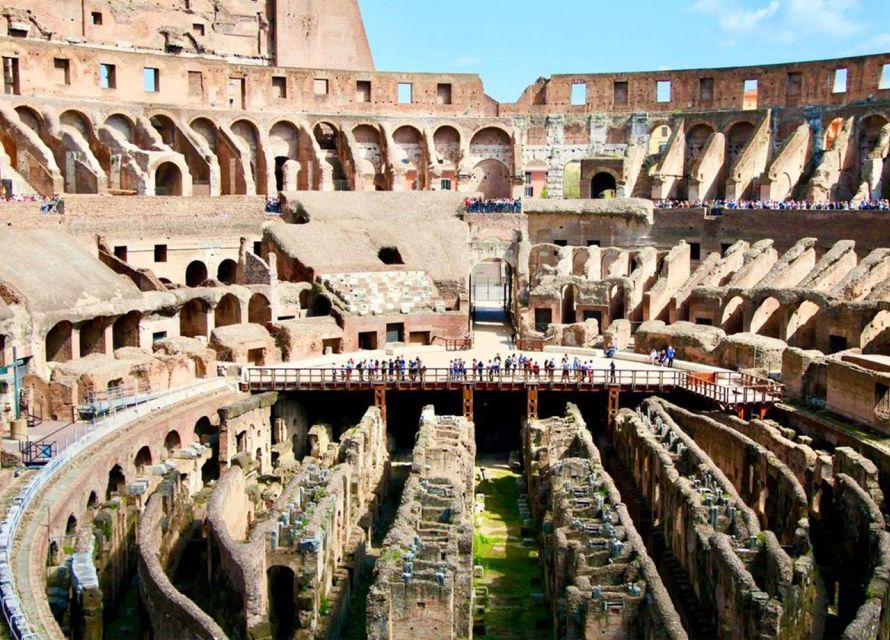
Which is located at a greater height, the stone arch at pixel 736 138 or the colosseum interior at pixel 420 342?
the stone arch at pixel 736 138

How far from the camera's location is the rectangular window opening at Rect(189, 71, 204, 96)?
52844mm

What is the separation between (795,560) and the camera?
2025 cm

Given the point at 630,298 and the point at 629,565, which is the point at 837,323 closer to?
the point at 630,298

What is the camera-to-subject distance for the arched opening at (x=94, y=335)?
1419 inches

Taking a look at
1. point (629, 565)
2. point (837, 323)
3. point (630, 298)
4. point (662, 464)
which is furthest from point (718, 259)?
point (629, 565)

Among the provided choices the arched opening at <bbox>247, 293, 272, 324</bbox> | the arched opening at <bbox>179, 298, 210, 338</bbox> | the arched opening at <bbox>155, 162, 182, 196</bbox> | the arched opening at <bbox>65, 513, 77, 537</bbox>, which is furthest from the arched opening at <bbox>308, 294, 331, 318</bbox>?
the arched opening at <bbox>65, 513, 77, 537</bbox>

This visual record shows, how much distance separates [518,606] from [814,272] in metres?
22.1

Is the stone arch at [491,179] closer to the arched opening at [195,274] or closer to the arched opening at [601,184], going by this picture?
the arched opening at [601,184]

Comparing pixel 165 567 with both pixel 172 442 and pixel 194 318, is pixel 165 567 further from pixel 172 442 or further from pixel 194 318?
pixel 194 318

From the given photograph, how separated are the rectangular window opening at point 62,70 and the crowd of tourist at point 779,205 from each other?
1046 inches

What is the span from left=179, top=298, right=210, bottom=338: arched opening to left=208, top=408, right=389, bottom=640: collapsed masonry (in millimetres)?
13685

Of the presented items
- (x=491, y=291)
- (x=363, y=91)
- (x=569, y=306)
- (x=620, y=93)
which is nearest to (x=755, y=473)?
(x=569, y=306)

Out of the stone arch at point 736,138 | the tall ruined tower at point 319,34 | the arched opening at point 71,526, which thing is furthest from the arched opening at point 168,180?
the arched opening at point 71,526

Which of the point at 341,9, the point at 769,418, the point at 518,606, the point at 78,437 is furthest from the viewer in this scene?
the point at 341,9
